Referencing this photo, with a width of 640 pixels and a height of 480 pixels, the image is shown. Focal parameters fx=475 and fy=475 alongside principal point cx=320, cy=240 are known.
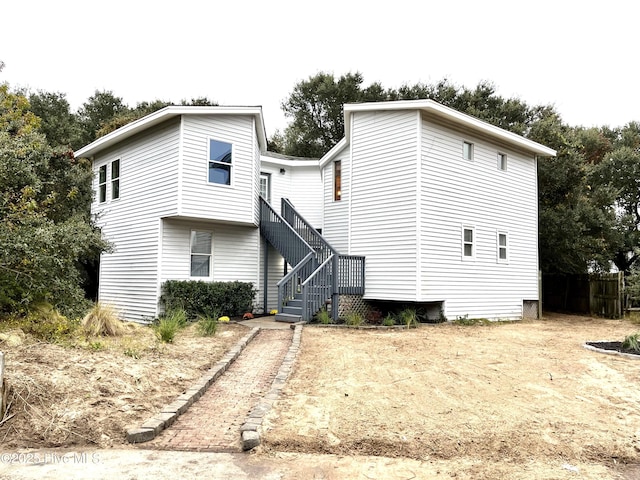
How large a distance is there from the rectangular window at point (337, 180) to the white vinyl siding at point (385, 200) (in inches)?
91.5

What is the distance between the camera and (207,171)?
14.1m

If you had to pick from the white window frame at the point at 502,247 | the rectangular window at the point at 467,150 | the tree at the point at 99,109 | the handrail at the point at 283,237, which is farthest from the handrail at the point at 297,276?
the tree at the point at 99,109

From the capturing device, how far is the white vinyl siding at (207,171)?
13.7m

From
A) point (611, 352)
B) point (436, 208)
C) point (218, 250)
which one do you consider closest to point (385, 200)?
point (436, 208)

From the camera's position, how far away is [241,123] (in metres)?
14.9

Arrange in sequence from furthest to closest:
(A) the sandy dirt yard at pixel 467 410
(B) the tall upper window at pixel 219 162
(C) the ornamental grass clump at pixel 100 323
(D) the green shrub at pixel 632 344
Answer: (B) the tall upper window at pixel 219 162 → (D) the green shrub at pixel 632 344 → (C) the ornamental grass clump at pixel 100 323 → (A) the sandy dirt yard at pixel 467 410

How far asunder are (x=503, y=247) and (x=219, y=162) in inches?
386

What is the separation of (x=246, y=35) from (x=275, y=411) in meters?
19.8

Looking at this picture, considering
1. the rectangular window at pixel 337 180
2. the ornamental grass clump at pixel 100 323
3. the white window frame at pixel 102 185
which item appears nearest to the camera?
the ornamental grass clump at pixel 100 323

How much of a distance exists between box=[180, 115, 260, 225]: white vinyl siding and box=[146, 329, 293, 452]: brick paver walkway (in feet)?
21.3

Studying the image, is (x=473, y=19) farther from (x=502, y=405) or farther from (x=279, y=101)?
(x=279, y=101)

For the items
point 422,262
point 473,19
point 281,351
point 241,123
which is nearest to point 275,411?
point 281,351

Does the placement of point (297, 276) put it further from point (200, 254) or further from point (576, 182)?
point (576, 182)

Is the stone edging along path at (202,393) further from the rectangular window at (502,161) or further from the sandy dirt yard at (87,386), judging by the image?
the rectangular window at (502,161)
